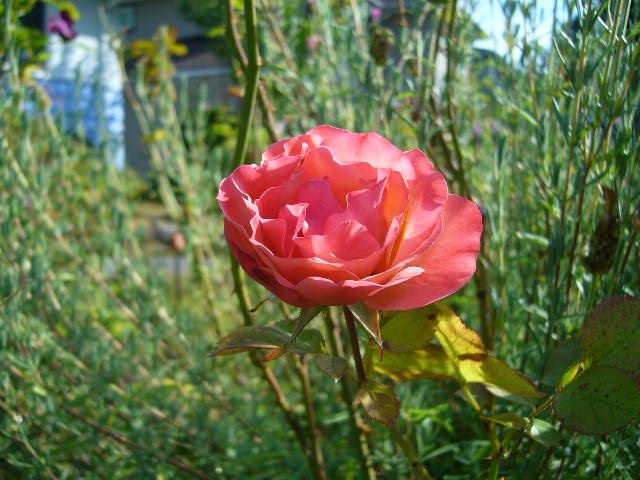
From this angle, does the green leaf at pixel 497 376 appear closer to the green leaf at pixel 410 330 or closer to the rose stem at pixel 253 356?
the green leaf at pixel 410 330

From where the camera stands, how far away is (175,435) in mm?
1128

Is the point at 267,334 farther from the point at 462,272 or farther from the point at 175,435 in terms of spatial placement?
the point at 175,435

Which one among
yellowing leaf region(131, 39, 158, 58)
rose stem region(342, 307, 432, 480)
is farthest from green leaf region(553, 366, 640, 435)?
yellowing leaf region(131, 39, 158, 58)

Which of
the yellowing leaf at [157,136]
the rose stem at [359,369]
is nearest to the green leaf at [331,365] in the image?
the rose stem at [359,369]

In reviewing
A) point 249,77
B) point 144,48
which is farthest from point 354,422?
point 144,48

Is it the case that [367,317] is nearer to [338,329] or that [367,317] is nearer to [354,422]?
[354,422]

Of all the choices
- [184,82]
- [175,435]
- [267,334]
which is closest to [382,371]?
[267,334]

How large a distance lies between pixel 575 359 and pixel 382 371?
15 cm

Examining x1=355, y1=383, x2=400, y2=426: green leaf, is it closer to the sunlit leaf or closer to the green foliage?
the green foliage

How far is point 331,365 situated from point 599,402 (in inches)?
6.9

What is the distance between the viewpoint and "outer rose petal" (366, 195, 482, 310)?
42cm

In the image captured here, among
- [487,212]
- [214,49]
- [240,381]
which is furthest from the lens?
[214,49]

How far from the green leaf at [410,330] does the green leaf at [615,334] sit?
102 mm

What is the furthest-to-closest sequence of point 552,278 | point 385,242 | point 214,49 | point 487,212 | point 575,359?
point 214,49 < point 487,212 < point 552,278 < point 575,359 < point 385,242
